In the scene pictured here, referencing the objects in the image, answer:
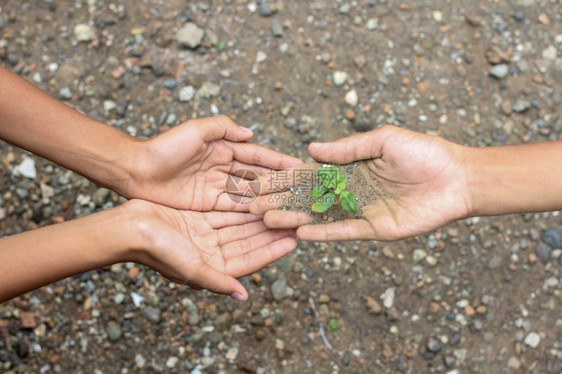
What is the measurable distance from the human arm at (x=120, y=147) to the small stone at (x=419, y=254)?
1.37 meters

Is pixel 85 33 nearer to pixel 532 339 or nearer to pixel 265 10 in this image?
pixel 265 10

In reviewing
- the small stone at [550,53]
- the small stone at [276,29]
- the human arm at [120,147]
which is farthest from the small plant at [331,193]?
the small stone at [550,53]

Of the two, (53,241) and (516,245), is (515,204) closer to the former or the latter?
(516,245)

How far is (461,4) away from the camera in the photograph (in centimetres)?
411

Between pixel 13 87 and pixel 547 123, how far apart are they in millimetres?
3707

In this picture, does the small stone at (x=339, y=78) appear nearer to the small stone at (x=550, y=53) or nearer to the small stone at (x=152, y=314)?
the small stone at (x=550, y=53)

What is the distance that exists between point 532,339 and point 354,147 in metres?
1.93

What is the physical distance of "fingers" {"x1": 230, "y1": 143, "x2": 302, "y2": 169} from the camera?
3.04 meters

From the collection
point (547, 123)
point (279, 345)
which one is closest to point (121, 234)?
point (279, 345)

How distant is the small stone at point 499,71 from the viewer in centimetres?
394

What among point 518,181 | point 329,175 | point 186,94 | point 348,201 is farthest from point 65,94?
point 518,181

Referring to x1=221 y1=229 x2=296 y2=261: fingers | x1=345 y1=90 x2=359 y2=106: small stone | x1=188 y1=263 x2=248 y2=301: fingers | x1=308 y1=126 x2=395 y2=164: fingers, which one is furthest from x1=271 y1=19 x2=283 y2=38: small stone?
x1=188 y1=263 x2=248 y2=301: fingers

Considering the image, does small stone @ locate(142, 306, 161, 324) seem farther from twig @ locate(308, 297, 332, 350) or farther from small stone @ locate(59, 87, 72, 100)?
small stone @ locate(59, 87, 72, 100)

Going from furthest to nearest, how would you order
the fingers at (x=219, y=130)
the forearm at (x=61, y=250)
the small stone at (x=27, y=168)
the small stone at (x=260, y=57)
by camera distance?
the small stone at (x=260, y=57) < the small stone at (x=27, y=168) < the fingers at (x=219, y=130) < the forearm at (x=61, y=250)
